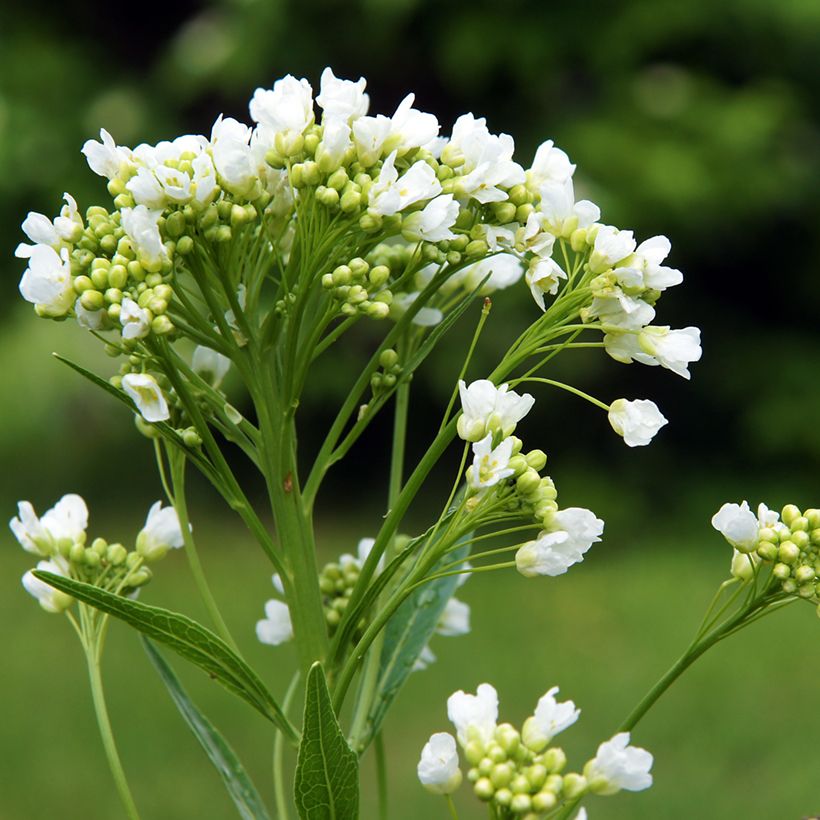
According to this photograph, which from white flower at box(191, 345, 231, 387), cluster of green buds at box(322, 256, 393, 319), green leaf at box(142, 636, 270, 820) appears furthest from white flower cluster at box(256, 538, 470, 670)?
cluster of green buds at box(322, 256, 393, 319)

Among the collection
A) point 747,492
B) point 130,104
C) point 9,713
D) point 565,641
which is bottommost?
point 9,713

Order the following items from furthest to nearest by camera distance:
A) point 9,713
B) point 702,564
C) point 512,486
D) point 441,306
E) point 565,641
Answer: point 702,564, point 565,641, point 9,713, point 441,306, point 512,486

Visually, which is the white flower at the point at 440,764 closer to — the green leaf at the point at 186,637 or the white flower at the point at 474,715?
the white flower at the point at 474,715

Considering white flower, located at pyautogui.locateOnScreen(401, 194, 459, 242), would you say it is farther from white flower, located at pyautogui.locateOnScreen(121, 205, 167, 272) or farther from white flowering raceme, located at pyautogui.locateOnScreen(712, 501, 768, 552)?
white flowering raceme, located at pyautogui.locateOnScreen(712, 501, 768, 552)

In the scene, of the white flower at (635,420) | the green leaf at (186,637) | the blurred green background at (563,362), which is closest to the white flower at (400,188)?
the white flower at (635,420)

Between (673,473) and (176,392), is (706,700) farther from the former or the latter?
(176,392)

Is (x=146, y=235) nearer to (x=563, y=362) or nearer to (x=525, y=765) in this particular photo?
(x=525, y=765)

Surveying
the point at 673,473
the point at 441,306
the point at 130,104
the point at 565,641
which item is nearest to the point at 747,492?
the point at 673,473
